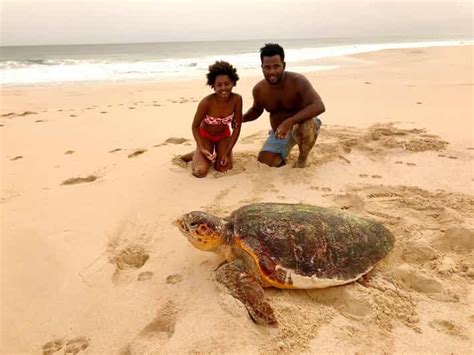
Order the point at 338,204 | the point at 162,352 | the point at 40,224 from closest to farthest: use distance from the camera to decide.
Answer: the point at 162,352 → the point at 40,224 → the point at 338,204

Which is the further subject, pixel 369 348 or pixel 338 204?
pixel 338 204

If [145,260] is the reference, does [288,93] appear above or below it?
above

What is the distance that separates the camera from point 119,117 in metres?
5.86

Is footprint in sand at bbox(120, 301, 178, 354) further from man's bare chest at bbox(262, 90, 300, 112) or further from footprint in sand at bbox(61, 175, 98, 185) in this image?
man's bare chest at bbox(262, 90, 300, 112)

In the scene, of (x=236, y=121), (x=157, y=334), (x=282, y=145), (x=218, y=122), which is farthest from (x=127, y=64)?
(x=157, y=334)

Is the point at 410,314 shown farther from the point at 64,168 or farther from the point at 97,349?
the point at 64,168

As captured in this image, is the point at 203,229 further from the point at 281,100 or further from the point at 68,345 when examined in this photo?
the point at 281,100

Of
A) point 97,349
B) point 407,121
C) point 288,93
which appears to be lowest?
point 97,349

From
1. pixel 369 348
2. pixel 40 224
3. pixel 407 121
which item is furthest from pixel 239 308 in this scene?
pixel 407 121

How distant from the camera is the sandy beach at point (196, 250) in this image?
169 cm

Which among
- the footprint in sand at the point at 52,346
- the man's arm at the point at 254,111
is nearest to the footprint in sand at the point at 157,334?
the footprint in sand at the point at 52,346

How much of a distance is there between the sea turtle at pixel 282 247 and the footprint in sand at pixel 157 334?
28 cm

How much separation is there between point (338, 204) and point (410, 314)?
1098 millimetres

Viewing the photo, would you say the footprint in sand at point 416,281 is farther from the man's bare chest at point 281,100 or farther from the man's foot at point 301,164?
the man's bare chest at point 281,100
